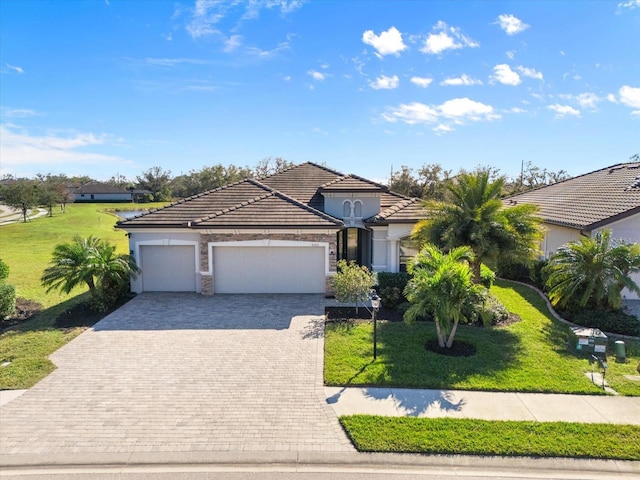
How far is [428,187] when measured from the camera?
41938 mm

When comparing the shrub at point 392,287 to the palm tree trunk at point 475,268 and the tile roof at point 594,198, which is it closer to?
the palm tree trunk at point 475,268

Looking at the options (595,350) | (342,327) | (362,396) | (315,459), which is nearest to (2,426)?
(315,459)

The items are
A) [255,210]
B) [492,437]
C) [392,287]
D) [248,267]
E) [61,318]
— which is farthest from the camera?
[255,210]

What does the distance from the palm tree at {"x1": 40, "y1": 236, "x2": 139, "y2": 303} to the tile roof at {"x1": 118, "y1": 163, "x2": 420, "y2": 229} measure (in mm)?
1950

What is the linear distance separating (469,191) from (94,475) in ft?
41.7

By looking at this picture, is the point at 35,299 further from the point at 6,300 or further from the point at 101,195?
the point at 101,195

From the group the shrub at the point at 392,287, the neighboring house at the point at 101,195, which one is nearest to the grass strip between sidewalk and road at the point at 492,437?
the shrub at the point at 392,287

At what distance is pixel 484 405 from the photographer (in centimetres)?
834

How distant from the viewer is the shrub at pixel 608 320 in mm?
12422

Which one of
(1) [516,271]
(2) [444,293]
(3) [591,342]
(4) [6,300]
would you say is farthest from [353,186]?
(4) [6,300]

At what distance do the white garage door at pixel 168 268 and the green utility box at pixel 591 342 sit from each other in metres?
13.8

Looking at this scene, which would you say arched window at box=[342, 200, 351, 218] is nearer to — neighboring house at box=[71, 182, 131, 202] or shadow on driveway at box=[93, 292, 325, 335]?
shadow on driveway at box=[93, 292, 325, 335]

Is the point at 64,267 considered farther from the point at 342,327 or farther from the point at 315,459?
the point at 315,459

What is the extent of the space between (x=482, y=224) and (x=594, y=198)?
9980 mm
